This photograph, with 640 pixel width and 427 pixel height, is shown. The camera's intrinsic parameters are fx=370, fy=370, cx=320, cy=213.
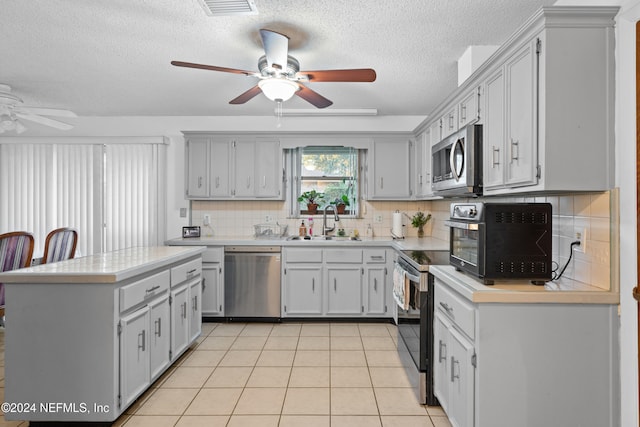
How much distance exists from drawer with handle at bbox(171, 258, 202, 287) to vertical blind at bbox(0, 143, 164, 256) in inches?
57.7

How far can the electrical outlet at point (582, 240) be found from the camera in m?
1.78

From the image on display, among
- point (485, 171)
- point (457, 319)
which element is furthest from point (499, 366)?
point (485, 171)

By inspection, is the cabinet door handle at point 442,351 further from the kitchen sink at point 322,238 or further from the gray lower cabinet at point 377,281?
the kitchen sink at point 322,238

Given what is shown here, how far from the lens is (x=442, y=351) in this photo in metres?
2.15

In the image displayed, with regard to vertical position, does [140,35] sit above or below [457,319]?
above

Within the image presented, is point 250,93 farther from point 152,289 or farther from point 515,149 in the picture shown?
point 515,149

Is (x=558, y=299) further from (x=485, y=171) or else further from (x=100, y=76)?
(x=100, y=76)

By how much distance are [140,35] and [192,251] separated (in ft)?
5.57

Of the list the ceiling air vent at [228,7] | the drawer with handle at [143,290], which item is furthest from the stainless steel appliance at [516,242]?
the drawer with handle at [143,290]

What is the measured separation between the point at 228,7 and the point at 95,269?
1.67 meters

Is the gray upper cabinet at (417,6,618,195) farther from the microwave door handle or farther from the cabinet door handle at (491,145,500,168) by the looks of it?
the microwave door handle

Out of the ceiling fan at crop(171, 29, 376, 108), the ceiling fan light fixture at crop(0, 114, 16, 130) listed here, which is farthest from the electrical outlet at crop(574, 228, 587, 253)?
the ceiling fan light fixture at crop(0, 114, 16, 130)

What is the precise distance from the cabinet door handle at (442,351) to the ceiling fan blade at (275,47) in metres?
1.95

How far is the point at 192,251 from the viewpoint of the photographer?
10.6 feet
